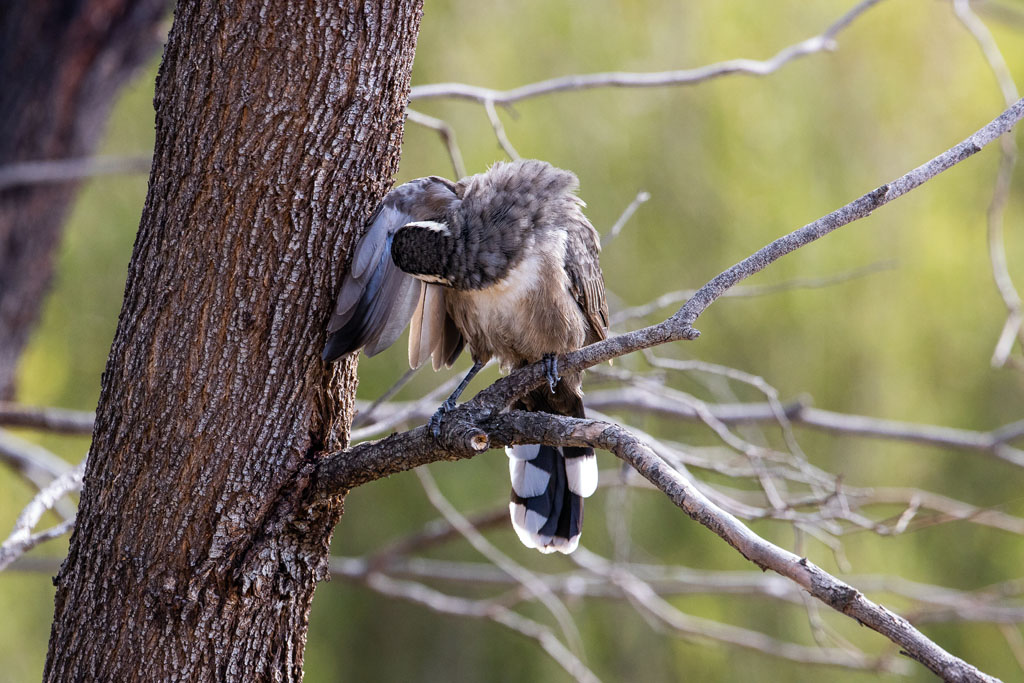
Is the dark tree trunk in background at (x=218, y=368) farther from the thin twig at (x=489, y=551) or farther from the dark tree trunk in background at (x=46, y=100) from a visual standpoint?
the dark tree trunk in background at (x=46, y=100)

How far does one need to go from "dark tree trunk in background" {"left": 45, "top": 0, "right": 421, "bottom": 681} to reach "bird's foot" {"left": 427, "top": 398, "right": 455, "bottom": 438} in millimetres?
261

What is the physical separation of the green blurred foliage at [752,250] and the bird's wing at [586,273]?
4.50ft

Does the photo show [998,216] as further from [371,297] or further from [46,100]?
[46,100]

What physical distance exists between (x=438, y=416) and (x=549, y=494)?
492 millimetres

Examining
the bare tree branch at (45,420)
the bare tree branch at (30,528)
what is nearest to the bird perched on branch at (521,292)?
the bare tree branch at (30,528)

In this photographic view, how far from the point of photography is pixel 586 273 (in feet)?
7.99

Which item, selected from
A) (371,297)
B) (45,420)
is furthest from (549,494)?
(45,420)

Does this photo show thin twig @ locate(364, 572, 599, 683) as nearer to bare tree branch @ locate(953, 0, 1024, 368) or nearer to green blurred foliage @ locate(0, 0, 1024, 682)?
green blurred foliage @ locate(0, 0, 1024, 682)

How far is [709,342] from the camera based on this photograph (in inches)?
169

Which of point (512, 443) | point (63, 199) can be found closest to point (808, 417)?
point (512, 443)

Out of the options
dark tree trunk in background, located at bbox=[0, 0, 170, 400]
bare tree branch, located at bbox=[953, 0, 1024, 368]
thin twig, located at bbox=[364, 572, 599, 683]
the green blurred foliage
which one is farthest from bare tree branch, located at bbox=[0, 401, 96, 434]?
bare tree branch, located at bbox=[953, 0, 1024, 368]

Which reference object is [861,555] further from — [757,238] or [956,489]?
[757,238]

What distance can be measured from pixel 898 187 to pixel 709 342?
2.97 metres

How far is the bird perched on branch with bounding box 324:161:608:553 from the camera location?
7.32 feet
